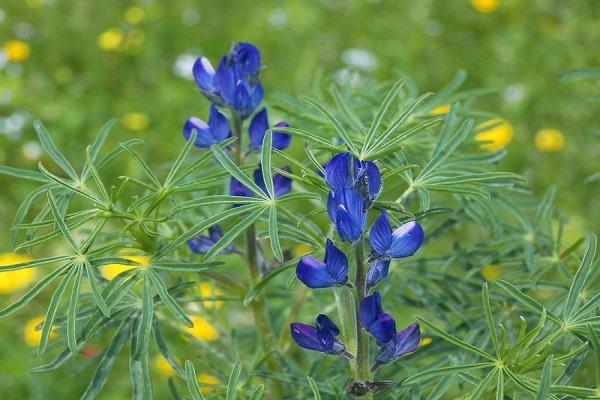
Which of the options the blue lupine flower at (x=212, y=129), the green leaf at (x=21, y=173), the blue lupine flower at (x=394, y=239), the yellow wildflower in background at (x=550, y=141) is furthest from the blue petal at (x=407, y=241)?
the yellow wildflower in background at (x=550, y=141)

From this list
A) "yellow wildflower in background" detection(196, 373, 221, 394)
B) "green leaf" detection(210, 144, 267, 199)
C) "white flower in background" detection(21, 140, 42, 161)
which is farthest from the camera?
"white flower in background" detection(21, 140, 42, 161)

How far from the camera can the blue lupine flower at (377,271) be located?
1316mm

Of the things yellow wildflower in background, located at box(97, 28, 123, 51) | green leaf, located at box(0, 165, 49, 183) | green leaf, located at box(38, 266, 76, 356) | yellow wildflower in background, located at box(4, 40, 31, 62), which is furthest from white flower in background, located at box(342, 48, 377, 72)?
green leaf, located at box(38, 266, 76, 356)

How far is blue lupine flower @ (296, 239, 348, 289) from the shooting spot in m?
1.26

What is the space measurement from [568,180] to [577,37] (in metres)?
0.89

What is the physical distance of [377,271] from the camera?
1.32 metres

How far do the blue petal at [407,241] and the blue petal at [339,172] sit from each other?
11 centimetres

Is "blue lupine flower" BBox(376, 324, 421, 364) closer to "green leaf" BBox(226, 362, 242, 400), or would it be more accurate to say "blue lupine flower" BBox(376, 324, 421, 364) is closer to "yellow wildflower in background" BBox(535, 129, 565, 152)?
"green leaf" BBox(226, 362, 242, 400)

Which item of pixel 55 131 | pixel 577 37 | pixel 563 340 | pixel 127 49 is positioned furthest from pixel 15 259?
pixel 577 37

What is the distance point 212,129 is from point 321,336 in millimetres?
468

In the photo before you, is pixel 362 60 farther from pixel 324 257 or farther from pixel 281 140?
pixel 324 257

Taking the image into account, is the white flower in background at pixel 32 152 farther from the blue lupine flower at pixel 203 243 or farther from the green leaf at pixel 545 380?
the green leaf at pixel 545 380

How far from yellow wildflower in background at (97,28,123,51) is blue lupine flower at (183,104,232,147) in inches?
130

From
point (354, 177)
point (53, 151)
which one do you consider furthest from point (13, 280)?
point (354, 177)
